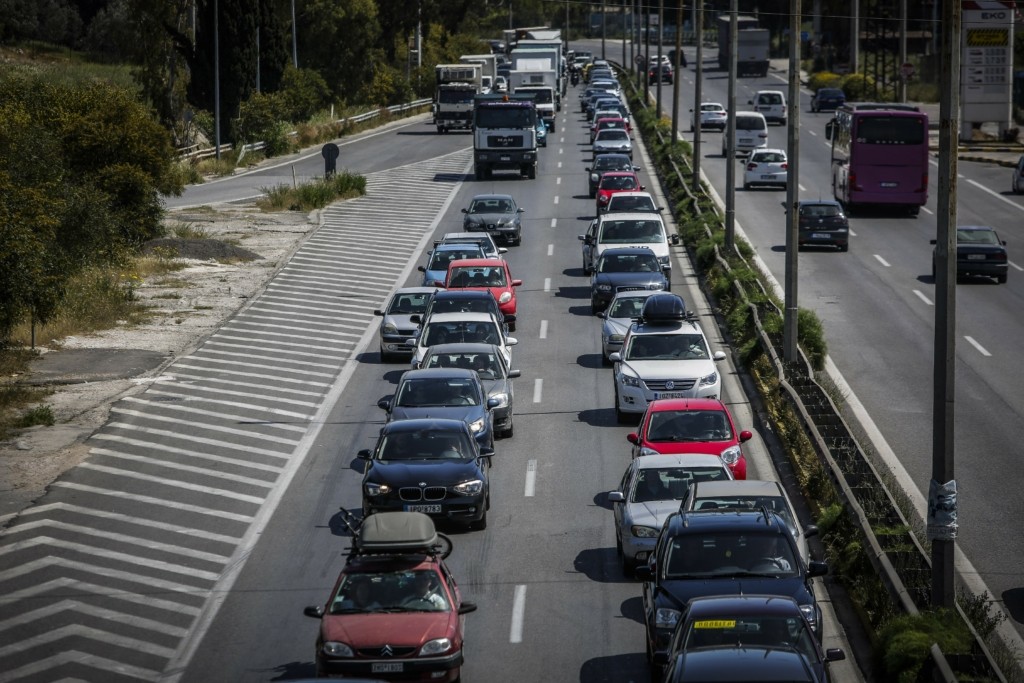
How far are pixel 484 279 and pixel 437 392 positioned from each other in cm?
1142

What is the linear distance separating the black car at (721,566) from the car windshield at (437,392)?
874 centimetres

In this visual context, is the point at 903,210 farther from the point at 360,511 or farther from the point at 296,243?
the point at 360,511

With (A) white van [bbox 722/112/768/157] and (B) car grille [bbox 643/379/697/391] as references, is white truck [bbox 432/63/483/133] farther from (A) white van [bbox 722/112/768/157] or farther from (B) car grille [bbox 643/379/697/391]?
(B) car grille [bbox 643/379/697/391]

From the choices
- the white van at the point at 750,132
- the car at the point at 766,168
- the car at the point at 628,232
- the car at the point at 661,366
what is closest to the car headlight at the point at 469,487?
the car at the point at 661,366

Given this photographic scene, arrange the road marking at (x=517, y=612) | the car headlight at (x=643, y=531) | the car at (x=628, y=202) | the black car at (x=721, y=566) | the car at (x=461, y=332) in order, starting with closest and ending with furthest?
the black car at (x=721, y=566)
the road marking at (x=517, y=612)
the car headlight at (x=643, y=531)
the car at (x=461, y=332)
the car at (x=628, y=202)

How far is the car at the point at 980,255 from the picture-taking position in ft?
134

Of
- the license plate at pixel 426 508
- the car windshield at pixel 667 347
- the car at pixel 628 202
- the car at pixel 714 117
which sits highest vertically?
the car at pixel 714 117

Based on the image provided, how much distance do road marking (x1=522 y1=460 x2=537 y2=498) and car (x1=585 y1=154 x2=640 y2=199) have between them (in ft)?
117

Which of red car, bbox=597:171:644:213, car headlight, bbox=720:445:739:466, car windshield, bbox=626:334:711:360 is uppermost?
red car, bbox=597:171:644:213

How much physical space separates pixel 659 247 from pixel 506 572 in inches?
874

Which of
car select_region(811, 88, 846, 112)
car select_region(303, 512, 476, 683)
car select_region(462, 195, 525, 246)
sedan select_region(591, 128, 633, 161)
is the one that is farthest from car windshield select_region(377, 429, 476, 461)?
car select_region(811, 88, 846, 112)

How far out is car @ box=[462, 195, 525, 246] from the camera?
4741cm

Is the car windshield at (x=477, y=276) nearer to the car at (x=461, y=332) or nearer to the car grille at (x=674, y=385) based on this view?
the car at (x=461, y=332)

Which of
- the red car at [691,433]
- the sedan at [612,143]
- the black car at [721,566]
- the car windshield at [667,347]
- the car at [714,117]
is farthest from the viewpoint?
the car at [714,117]
